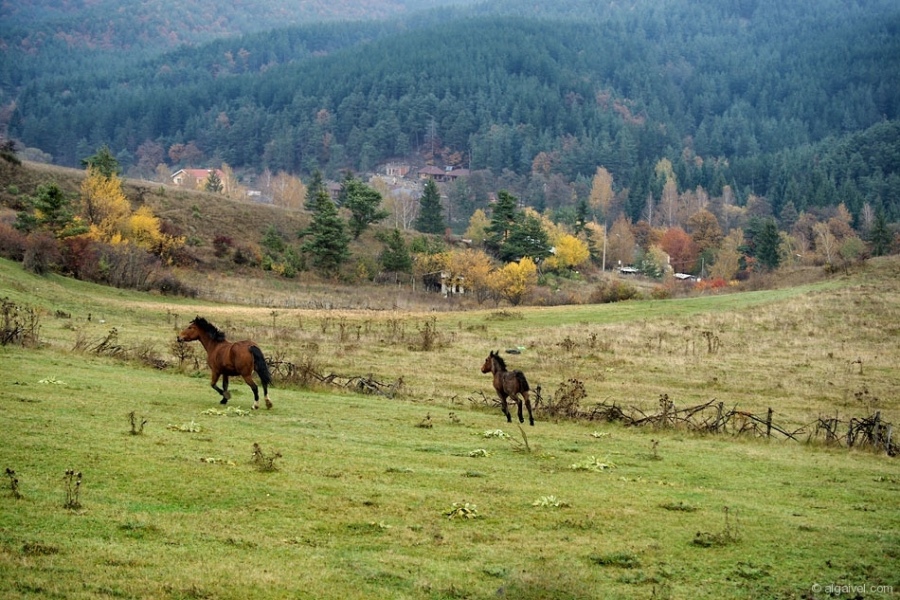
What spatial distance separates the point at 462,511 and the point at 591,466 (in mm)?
5089

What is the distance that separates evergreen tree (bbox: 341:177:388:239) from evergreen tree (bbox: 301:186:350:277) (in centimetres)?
1082

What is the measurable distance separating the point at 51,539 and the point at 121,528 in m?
0.94

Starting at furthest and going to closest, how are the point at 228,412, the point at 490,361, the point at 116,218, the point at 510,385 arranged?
the point at 116,218 < the point at 490,361 < the point at 510,385 < the point at 228,412

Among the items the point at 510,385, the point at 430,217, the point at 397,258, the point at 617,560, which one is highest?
the point at 430,217

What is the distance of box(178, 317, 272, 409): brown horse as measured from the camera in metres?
21.7

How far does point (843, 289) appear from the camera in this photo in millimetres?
56750

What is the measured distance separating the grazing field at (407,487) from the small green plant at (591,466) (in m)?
0.09

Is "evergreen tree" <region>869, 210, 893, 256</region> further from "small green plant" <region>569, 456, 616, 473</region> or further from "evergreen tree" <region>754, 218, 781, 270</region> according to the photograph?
"small green plant" <region>569, 456, 616, 473</region>

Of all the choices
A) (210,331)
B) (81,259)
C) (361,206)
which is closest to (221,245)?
(361,206)

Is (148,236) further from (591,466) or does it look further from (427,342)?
(591,466)

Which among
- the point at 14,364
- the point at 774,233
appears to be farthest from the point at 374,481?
the point at 774,233

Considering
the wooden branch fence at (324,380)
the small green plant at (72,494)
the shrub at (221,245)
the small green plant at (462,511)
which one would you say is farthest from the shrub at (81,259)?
the small green plant at (462,511)

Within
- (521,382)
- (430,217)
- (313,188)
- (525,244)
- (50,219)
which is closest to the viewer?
(521,382)

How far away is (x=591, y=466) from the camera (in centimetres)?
1720
